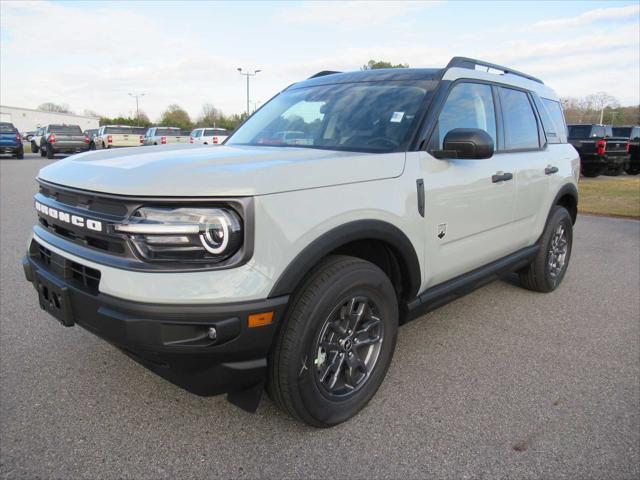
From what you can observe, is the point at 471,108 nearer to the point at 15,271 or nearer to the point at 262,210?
the point at 262,210

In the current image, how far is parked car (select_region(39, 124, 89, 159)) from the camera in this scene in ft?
80.0

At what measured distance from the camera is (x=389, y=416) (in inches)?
103

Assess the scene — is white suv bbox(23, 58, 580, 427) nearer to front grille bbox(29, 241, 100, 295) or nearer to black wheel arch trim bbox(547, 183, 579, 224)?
front grille bbox(29, 241, 100, 295)

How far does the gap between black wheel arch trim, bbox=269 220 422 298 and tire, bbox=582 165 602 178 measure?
18146 mm

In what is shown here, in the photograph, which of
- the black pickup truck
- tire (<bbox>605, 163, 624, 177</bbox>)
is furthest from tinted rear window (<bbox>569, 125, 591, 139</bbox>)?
tire (<bbox>605, 163, 624, 177</bbox>)

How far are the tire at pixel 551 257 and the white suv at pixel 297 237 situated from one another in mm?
1039

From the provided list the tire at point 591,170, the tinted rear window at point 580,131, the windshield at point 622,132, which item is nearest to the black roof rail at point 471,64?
the tire at point 591,170

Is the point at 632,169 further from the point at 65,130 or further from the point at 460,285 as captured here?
the point at 65,130

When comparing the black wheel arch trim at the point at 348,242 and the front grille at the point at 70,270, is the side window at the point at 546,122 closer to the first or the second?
the black wheel arch trim at the point at 348,242

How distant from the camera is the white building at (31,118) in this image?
8386 centimetres

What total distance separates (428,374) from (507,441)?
718 millimetres

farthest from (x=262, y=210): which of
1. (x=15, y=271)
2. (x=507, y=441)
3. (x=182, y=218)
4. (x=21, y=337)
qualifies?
(x=15, y=271)

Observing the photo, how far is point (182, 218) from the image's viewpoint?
1.93 metres

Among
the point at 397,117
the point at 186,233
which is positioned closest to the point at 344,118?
the point at 397,117
